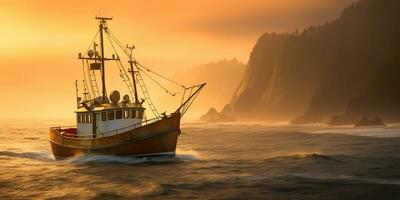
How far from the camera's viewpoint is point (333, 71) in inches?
5212

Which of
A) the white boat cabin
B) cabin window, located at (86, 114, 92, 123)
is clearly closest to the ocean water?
the white boat cabin

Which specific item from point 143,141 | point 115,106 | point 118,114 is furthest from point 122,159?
point 115,106

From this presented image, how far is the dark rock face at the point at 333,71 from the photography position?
105 meters

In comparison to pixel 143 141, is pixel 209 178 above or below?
below

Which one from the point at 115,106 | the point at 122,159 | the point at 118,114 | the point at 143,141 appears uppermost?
the point at 115,106

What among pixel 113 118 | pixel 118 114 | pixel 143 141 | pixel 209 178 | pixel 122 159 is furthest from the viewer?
pixel 118 114

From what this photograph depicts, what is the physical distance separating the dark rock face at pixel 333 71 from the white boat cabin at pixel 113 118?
76401 mm

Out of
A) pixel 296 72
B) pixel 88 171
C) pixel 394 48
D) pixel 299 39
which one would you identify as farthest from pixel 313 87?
pixel 88 171

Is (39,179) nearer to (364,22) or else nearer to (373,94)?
(373,94)

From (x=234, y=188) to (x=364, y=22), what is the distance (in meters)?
118

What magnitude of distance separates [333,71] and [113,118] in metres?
105

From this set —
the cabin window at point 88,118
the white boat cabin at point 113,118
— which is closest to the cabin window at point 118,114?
the white boat cabin at point 113,118

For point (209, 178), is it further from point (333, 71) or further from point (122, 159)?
point (333, 71)

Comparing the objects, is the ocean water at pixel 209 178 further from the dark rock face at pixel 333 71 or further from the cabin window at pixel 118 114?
the dark rock face at pixel 333 71
